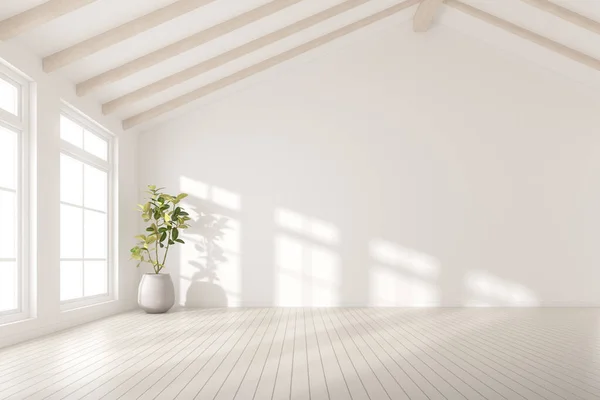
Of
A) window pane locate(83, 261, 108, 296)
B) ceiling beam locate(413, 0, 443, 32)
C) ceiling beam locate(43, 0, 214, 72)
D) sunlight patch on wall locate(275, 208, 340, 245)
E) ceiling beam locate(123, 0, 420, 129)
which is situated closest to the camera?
ceiling beam locate(43, 0, 214, 72)

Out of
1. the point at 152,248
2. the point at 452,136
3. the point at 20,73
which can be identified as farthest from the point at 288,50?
the point at 20,73

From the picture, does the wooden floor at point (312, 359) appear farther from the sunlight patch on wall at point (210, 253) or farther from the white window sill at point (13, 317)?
the sunlight patch on wall at point (210, 253)

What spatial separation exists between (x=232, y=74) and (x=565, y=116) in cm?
562

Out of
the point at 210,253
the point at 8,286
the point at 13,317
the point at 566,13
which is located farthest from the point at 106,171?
the point at 566,13

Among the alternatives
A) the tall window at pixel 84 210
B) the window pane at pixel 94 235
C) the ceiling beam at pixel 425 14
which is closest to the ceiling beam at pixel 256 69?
the ceiling beam at pixel 425 14

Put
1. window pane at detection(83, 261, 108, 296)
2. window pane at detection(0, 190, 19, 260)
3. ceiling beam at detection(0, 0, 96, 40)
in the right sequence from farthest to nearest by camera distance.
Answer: window pane at detection(83, 261, 108, 296) < window pane at detection(0, 190, 19, 260) < ceiling beam at detection(0, 0, 96, 40)

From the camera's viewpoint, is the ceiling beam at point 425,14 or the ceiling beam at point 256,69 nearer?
the ceiling beam at point 425,14

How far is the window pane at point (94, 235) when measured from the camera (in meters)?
8.39

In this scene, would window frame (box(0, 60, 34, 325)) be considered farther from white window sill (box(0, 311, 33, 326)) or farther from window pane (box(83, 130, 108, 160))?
window pane (box(83, 130, 108, 160))

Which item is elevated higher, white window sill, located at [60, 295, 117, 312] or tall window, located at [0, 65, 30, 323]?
tall window, located at [0, 65, 30, 323]

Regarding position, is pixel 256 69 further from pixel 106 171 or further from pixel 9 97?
pixel 9 97

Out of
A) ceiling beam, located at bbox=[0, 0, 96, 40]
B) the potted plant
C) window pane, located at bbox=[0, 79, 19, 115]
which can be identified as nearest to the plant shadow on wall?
the potted plant

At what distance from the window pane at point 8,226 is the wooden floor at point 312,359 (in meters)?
0.97

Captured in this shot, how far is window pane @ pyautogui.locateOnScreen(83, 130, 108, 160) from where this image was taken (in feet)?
27.8
